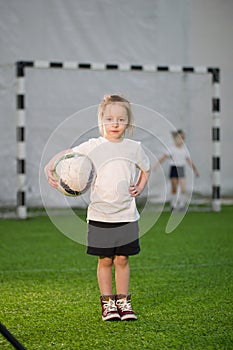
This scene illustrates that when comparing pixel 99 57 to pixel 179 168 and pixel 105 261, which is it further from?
pixel 105 261

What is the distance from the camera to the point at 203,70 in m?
9.78

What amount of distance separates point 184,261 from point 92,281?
3.37 feet

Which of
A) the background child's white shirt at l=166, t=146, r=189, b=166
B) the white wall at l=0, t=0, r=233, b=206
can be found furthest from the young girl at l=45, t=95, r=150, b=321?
the background child's white shirt at l=166, t=146, r=189, b=166

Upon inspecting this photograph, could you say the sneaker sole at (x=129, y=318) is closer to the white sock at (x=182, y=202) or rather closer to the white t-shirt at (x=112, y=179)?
the white t-shirt at (x=112, y=179)

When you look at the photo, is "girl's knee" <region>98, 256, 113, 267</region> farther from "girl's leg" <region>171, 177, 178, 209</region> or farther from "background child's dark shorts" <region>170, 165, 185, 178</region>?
"background child's dark shorts" <region>170, 165, 185, 178</region>

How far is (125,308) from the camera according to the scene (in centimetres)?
370

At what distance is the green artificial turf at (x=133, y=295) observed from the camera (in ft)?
10.8

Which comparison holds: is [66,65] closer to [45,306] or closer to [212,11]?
[212,11]

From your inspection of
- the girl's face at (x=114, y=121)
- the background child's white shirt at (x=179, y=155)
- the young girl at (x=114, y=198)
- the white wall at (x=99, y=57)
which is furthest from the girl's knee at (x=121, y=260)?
the background child's white shirt at (x=179, y=155)

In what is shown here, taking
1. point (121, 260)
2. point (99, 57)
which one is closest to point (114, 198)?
point (121, 260)

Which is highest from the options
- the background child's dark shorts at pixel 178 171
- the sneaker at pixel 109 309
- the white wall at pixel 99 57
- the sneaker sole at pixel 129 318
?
the white wall at pixel 99 57

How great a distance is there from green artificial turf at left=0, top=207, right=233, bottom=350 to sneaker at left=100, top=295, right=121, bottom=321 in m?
0.04

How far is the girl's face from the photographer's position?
3.73 metres

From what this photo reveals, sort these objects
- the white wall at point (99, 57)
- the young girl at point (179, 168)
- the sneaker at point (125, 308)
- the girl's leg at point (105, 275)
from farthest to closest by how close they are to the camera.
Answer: the young girl at point (179, 168) → the white wall at point (99, 57) → the girl's leg at point (105, 275) → the sneaker at point (125, 308)
